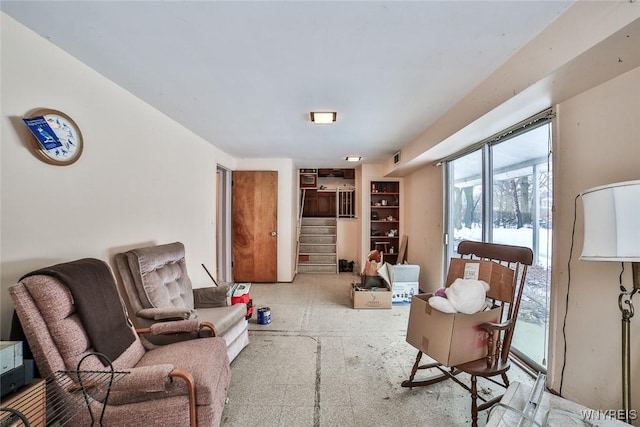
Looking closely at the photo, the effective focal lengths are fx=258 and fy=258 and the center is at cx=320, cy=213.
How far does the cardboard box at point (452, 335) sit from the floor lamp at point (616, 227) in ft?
2.06

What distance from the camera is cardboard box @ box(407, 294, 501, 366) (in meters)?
1.64

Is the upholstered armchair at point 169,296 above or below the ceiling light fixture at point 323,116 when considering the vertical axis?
below

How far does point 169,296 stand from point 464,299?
2298mm

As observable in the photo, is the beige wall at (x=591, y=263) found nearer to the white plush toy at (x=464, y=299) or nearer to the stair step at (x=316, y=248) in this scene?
the white plush toy at (x=464, y=299)

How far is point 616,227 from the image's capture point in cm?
107

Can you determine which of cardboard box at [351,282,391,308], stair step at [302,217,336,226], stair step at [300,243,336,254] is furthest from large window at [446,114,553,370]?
stair step at [302,217,336,226]

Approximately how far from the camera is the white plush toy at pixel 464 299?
1644mm

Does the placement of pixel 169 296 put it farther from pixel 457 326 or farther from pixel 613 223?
pixel 613 223

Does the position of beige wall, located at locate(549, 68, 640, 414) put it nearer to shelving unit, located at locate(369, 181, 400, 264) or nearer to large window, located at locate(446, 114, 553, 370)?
large window, located at locate(446, 114, 553, 370)

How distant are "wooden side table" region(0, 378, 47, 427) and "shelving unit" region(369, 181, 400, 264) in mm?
5100

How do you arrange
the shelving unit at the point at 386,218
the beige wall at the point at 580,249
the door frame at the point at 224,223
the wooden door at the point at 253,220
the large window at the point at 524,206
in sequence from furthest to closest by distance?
the shelving unit at the point at 386,218
the wooden door at the point at 253,220
the door frame at the point at 224,223
the large window at the point at 524,206
the beige wall at the point at 580,249

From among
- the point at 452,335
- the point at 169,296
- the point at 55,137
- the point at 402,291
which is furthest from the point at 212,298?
the point at 402,291

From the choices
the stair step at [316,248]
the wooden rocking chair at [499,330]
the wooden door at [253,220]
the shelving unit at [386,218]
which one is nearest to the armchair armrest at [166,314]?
the wooden rocking chair at [499,330]

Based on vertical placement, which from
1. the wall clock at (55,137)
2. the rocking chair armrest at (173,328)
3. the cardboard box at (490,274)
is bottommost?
the rocking chair armrest at (173,328)
